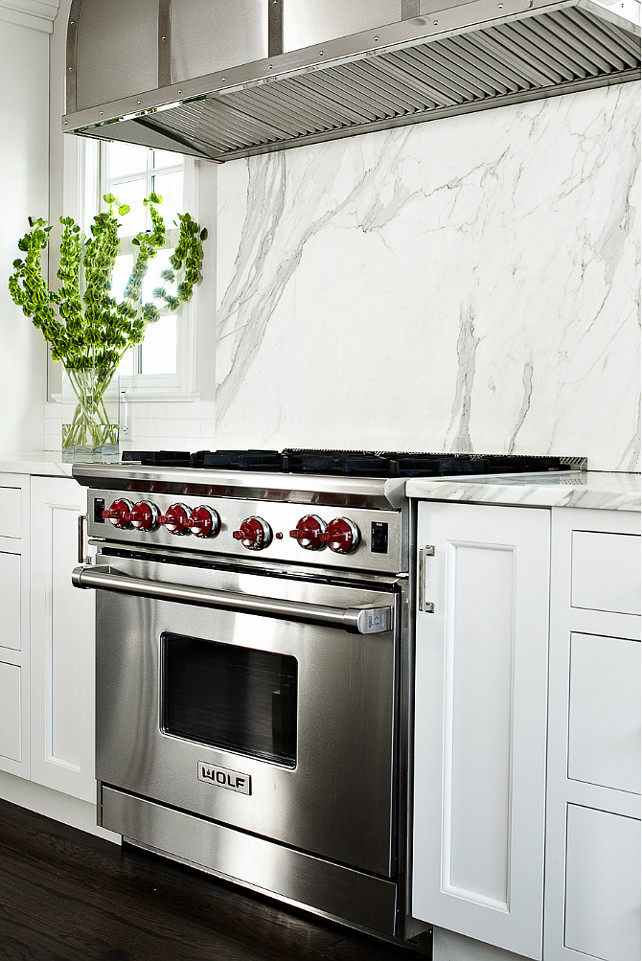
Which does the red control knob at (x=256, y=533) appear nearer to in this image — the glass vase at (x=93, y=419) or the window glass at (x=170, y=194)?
the glass vase at (x=93, y=419)

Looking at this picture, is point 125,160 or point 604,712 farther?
point 125,160

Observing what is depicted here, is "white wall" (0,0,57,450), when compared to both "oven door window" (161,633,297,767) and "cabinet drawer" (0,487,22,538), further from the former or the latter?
"oven door window" (161,633,297,767)

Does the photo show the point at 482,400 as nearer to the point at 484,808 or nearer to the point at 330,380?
the point at 330,380

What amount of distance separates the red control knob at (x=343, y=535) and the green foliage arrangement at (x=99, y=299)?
1.39 m

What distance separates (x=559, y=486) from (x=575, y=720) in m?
0.38

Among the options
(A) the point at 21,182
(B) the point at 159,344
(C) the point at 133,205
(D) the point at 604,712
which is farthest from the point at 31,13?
(D) the point at 604,712

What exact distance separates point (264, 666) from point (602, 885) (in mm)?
794

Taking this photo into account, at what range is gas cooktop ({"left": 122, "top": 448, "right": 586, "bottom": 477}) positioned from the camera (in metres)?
2.03

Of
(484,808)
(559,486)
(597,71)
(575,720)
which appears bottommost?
(484,808)

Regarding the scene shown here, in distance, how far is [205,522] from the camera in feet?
7.15

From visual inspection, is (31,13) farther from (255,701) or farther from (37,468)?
(255,701)

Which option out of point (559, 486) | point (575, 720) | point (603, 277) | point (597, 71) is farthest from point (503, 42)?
point (575, 720)

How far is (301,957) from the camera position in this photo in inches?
79.4

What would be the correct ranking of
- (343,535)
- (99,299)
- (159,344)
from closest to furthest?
(343,535)
(99,299)
(159,344)
